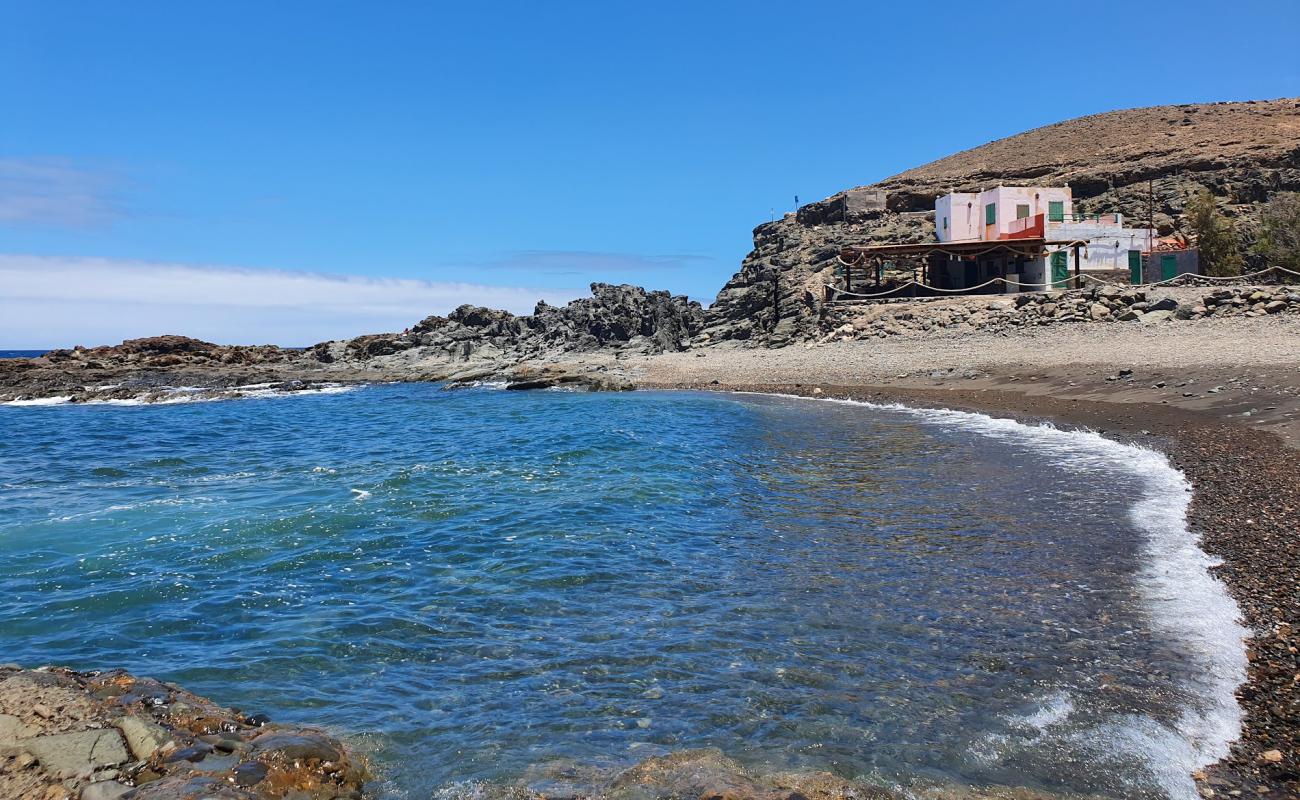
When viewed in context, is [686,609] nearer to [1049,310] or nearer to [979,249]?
[1049,310]

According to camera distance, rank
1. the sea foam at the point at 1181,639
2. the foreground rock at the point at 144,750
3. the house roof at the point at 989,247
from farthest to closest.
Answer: the house roof at the point at 989,247
the sea foam at the point at 1181,639
the foreground rock at the point at 144,750

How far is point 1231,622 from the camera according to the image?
724 centimetres

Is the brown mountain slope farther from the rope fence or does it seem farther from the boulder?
the boulder

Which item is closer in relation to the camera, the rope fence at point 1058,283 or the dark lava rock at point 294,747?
the dark lava rock at point 294,747

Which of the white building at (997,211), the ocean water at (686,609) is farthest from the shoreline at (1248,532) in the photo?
the white building at (997,211)

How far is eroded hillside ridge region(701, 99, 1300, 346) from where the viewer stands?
176 feet

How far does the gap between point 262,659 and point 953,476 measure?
1164 centimetres

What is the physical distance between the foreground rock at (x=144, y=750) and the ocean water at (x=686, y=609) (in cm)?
47

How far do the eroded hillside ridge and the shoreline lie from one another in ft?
90.2

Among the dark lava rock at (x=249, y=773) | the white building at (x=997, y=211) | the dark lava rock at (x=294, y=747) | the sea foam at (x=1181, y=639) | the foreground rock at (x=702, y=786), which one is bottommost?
the foreground rock at (x=702, y=786)

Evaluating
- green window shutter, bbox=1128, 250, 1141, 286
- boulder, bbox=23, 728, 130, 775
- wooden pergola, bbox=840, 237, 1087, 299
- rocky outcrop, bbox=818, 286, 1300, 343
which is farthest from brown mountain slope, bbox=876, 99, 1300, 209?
boulder, bbox=23, 728, 130, 775

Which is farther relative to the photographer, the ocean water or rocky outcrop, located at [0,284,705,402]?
rocky outcrop, located at [0,284,705,402]

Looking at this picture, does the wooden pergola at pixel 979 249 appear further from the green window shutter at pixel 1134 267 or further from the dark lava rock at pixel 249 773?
the dark lava rock at pixel 249 773

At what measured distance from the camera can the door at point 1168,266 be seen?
147 feet
